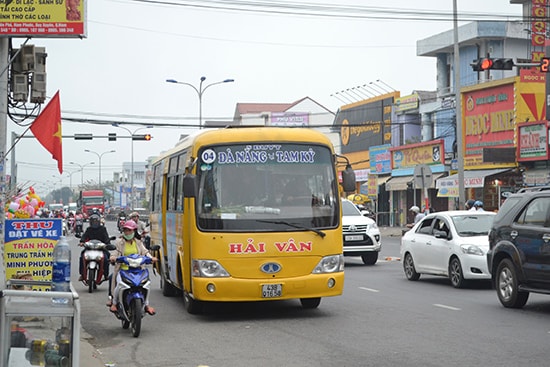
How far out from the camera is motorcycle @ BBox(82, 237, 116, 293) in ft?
64.8

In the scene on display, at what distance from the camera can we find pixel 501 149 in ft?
130

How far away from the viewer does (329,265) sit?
45.6 feet

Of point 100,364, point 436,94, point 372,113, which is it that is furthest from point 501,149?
point 100,364

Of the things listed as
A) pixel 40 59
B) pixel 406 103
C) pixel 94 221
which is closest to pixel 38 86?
pixel 40 59

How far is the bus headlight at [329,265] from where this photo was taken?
1378 centimetres

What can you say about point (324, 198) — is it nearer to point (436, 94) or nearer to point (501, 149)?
point (501, 149)

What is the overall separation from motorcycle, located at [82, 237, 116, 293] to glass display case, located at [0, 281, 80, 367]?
1259cm

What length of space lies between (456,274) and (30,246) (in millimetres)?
8661

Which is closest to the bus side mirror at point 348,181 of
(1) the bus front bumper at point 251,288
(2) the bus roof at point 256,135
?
(2) the bus roof at point 256,135

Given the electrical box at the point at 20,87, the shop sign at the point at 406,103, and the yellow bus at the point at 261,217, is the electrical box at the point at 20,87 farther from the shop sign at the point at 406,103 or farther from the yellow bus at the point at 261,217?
the shop sign at the point at 406,103

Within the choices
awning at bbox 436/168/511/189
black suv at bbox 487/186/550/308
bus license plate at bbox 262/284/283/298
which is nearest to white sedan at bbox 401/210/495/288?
black suv at bbox 487/186/550/308

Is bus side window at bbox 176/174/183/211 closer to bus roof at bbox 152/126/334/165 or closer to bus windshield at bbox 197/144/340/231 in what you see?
bus roof at bbox 152/126/334/165

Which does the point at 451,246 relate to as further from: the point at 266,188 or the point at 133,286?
the point at 133,286

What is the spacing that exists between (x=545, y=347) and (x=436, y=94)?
49.3m
